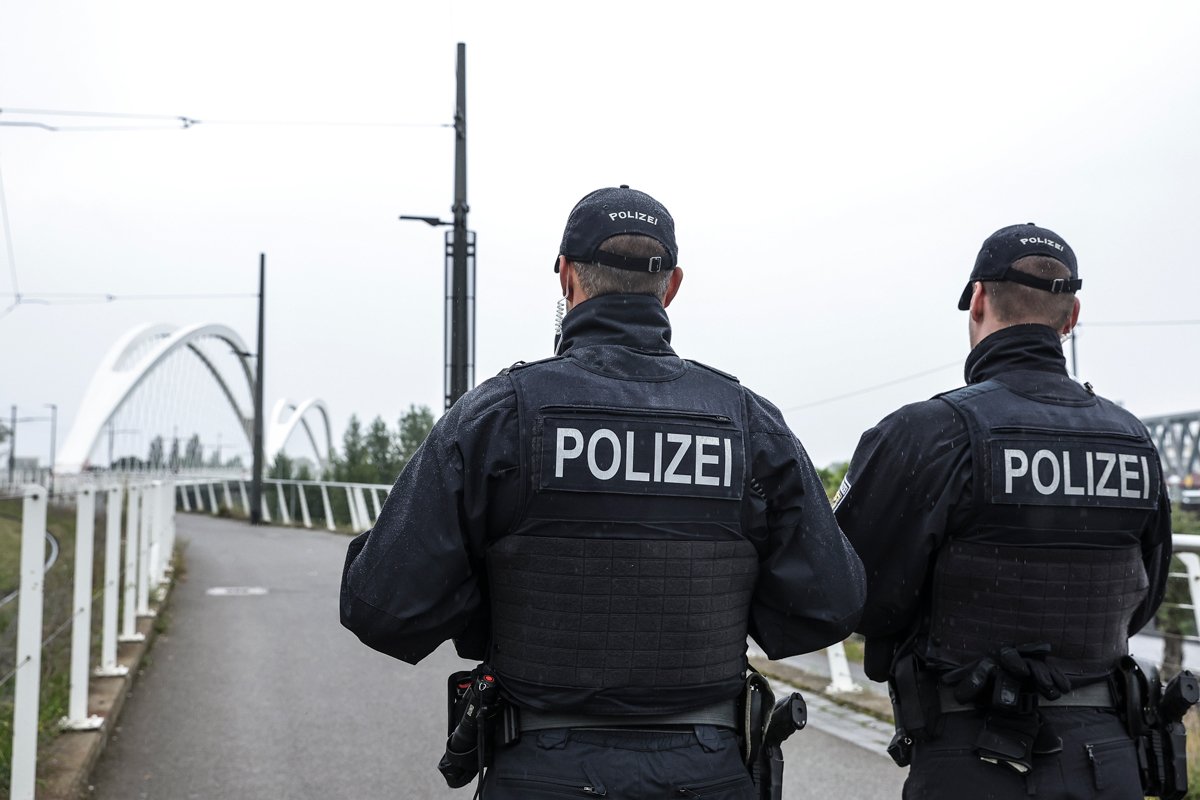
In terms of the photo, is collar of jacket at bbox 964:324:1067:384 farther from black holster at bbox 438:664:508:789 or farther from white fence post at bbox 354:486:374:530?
white fence post at bbox 354:486:374:530

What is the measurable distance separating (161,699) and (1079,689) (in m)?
5.93

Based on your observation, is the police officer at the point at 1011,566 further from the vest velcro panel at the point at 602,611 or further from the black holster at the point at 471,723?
the black holster at the point at 471,723

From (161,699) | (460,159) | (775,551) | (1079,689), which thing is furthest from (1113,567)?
(460,159)

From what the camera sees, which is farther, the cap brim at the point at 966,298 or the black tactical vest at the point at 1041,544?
the cap brim at the point at 966,298

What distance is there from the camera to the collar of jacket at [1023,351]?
2.97 m

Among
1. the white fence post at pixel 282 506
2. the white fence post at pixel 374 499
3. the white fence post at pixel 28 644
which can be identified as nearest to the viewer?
the white fence post at pixel 28 644

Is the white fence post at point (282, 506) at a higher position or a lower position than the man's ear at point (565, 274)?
lower

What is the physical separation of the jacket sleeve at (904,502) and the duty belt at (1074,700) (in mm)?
230

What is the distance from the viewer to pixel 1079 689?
8.94 feet

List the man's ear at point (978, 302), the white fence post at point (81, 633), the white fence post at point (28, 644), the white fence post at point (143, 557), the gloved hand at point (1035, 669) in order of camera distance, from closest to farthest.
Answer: the gloved hand at point (1035, 669) → the man's ear at point (978, 302) → the white fence post at point (28, 644) → the white fence post at point (81, 633) → the white fence post at point (143, 557)

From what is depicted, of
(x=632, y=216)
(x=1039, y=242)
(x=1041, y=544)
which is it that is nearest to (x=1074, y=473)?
(x=1041, y=544)

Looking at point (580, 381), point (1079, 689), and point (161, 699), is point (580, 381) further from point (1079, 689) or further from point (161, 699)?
point (161, 699)

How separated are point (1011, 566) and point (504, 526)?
129cm

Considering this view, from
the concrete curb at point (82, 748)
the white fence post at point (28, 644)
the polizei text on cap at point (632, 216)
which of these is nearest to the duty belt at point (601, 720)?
the polizei text on cap at point (632, 216)
